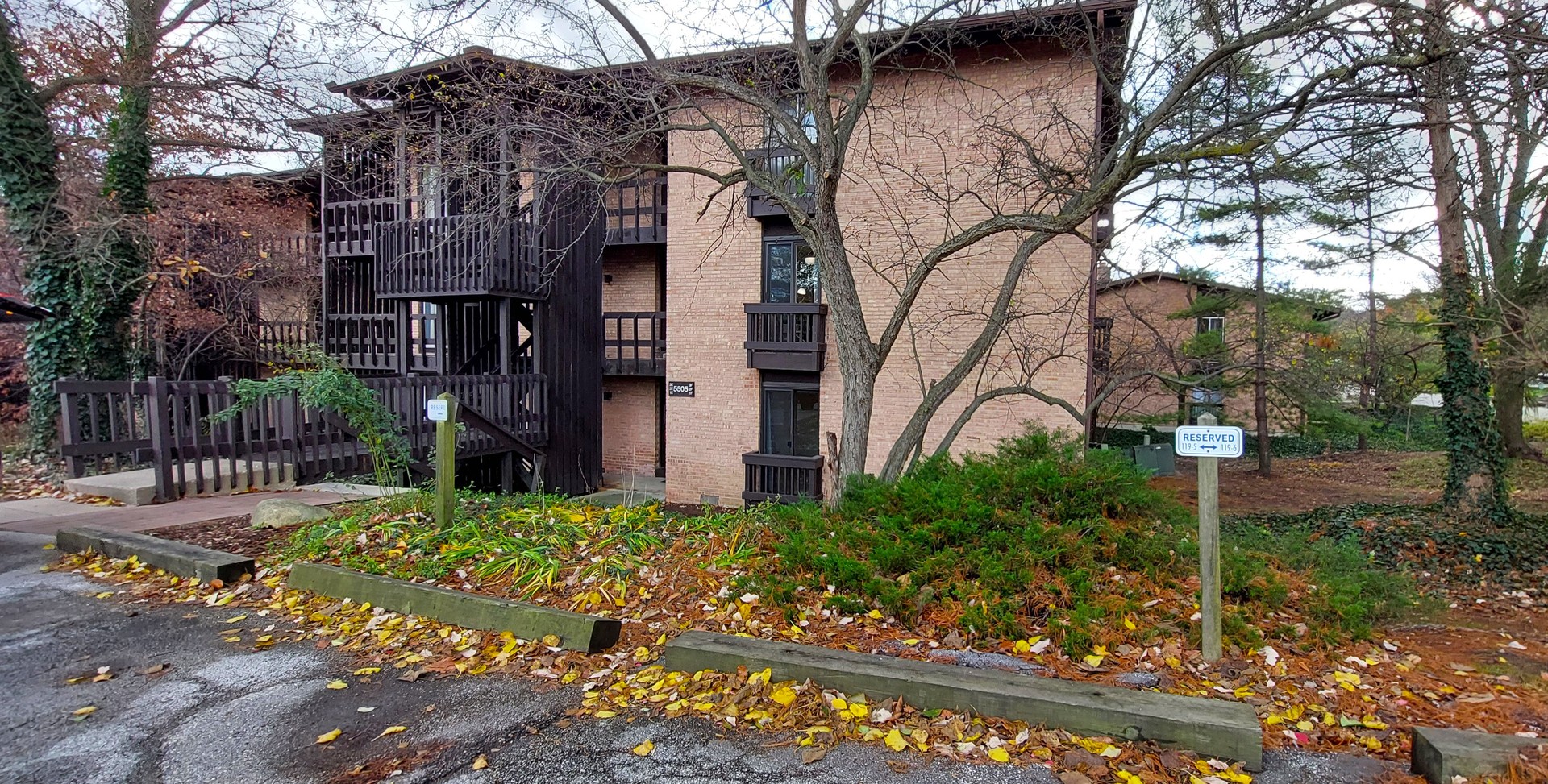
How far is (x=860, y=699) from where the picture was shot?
343cm

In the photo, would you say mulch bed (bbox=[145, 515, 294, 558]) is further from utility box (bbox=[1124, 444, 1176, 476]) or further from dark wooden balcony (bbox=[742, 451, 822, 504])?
utility box (bbox=[1124, 444, 1176, 476])

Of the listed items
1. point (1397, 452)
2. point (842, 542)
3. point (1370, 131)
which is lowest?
point (1397, 452)

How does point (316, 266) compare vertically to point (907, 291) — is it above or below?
above

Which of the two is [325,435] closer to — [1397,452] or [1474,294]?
[1474,294]

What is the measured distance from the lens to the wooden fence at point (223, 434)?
29.0 ft

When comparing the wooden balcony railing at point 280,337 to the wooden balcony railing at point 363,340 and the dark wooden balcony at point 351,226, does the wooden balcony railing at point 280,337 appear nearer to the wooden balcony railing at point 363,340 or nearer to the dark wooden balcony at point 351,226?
the wooden balcony railing at point 363,340

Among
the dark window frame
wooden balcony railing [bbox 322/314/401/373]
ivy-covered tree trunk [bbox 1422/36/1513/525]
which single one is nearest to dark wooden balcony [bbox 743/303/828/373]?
the dark window frame

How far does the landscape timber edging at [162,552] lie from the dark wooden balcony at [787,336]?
368 inches

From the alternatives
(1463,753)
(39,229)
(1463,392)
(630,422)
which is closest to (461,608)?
(1463,753)

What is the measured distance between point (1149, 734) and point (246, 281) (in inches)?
823

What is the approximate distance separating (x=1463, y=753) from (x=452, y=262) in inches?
571

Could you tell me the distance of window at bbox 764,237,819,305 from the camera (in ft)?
46.4

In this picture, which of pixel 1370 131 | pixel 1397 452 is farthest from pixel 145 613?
pixel 1397 452

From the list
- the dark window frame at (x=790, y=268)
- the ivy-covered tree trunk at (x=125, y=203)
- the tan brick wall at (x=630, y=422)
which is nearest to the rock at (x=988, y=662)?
the dark window frame at (x=790, y=268)
